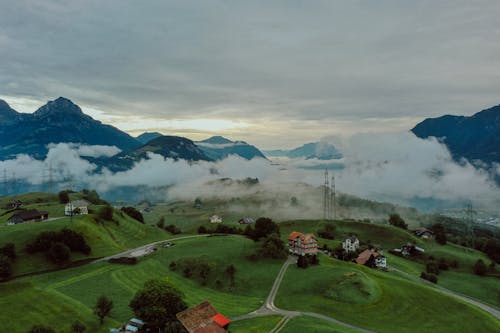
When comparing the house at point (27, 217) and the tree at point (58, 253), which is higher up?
the house at point (27, 217)

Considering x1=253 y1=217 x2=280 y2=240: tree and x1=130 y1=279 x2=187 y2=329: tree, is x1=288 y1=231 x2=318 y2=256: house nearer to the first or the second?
x1=253 y1=217 x2=280 y2=240: tree

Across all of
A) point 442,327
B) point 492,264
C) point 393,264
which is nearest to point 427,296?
point 442,327

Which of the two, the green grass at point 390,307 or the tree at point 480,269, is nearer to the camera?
the green grass at point 390,307

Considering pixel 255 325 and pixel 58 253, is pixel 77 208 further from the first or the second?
pixel 255 325

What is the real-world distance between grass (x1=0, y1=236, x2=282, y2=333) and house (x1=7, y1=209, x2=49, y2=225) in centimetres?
5160

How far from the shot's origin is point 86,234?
127m

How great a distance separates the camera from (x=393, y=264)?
14388cm

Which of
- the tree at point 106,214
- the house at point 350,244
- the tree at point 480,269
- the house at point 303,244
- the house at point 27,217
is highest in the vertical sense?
the house at point 27,217

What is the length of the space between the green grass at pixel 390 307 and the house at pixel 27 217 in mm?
112219

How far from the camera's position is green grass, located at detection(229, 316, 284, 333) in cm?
6931

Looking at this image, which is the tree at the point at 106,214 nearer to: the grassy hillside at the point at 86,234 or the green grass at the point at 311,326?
the grassy hillside at the point at 86,234

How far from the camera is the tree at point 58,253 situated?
105438 millimetres

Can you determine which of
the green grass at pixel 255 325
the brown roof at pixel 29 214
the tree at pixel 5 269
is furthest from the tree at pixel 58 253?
the green grass at pixel 255 325

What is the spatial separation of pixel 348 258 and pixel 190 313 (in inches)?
3351
